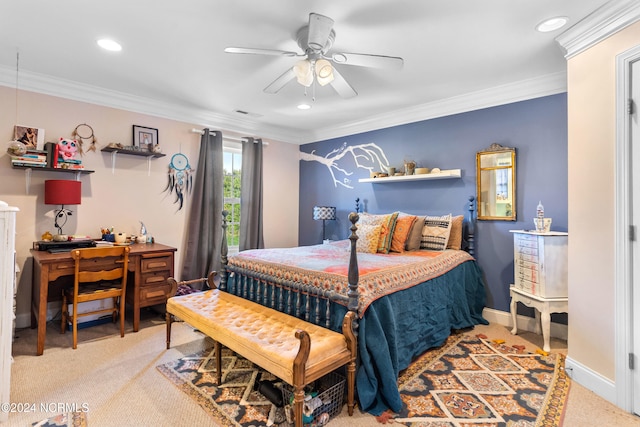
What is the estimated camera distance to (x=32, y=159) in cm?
303

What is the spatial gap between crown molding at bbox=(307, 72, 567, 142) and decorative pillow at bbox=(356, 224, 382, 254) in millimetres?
1597

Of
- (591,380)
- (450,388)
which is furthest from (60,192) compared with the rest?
(591,380)

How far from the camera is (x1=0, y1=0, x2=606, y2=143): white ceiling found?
206 cm

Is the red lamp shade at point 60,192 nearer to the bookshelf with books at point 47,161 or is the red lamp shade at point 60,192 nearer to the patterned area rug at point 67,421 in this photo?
the bookshelf with books at point 47,161

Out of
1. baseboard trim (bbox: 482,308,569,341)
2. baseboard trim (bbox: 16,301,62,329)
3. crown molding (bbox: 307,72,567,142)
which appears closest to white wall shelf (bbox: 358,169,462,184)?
crown molding (bbox: 307,72,567,142)

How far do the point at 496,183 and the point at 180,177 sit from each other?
12.3 ft

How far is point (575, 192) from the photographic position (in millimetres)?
2209

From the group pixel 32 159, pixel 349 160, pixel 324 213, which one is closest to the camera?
pixel 32 159

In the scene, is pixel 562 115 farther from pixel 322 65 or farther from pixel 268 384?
pixel 268 384

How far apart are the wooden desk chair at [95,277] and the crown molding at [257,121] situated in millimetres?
1785

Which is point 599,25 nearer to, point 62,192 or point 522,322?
point 522,322

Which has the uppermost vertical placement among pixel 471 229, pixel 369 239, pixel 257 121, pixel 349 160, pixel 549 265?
pixel 257 121

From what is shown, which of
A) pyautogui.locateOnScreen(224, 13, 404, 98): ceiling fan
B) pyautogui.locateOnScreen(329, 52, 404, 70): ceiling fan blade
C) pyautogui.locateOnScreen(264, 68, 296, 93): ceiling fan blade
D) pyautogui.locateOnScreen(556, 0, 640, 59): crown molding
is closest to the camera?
pyautogui.locateOnScreen(556, 0, 640, 59): crown molding

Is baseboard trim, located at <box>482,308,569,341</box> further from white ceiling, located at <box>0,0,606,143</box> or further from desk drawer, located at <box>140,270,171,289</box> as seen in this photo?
desk drawer, located at <box>140,270,171,289</box>
